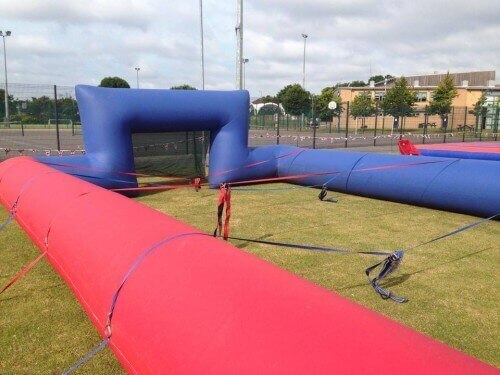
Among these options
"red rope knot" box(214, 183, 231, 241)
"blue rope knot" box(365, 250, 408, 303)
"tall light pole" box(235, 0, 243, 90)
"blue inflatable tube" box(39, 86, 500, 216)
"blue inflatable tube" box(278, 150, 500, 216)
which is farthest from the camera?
"tall light pole" box(235, 0, 243, 90)

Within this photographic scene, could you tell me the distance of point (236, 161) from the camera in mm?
9094

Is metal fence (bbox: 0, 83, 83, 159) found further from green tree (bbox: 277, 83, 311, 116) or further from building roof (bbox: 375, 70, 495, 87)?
building roof (bbox: 375, 70, 495, 87)

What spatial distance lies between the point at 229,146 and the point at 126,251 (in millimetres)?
6810

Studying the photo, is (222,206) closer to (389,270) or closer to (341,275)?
(341,275)

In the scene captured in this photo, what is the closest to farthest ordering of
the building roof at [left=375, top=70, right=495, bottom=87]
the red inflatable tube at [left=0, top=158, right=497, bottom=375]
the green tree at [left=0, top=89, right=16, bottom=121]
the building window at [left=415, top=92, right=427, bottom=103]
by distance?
the red inflatable tube at [left=0, top=158, right=497, bottom=375]
the green tree at [left=0, top=89, right=16, bottom=121]
the building window at [left=415, top=92, right=427, bottom=103]
the building roof at [left=375, top=70, right=495, bottom=87]

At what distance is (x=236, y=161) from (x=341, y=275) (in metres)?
5.47

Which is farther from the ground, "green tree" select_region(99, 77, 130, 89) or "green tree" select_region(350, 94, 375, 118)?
"green tree" select_region(99, 77, 130, 89)

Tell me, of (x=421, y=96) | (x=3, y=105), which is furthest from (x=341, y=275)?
(x=421, y=96)

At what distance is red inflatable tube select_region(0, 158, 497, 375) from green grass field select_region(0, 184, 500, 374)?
0.53 meters

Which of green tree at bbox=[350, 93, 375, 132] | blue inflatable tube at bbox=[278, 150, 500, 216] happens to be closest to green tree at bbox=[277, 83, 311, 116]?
green tree at bbox=[350, 93, 375, 132]

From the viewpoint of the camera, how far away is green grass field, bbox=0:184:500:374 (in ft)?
9.25

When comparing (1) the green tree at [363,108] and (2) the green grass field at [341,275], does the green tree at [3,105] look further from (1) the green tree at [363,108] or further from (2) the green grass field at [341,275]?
(1) the green tree at [363,108]

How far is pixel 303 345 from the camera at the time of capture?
1.42 meters

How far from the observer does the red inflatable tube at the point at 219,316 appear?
4.51 ft
